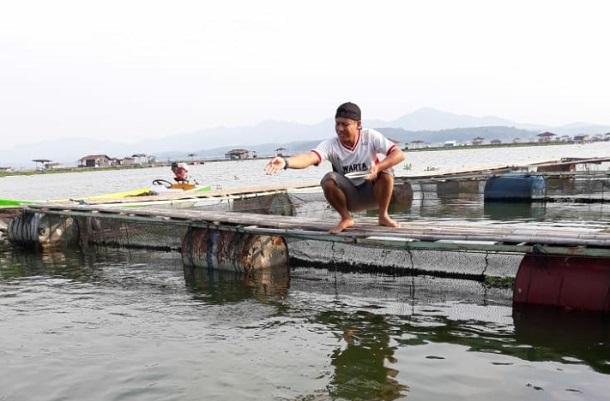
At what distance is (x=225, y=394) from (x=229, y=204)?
1363cm

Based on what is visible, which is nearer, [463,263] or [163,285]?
[463,263]

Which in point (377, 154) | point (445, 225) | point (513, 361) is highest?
point (377, 154)

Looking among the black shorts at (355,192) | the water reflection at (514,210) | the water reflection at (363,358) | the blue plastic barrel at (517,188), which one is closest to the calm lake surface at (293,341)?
the water reflection at (363,358)

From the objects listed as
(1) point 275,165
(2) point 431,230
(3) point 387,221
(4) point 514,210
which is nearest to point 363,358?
(1) point 275,165

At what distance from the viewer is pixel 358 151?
7.40m

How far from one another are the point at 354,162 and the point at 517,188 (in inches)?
589

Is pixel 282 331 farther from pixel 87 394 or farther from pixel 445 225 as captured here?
pixel 445 225

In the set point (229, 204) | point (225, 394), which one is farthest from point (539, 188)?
point (225, 394)

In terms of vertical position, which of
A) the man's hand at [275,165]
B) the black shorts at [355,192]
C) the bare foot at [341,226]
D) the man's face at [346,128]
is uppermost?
the man's face at [346,128]

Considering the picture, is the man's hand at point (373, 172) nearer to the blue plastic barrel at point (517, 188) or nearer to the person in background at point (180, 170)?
the blue plastic barrel at point (517, 188)

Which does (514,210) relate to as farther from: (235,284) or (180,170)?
(180,170)

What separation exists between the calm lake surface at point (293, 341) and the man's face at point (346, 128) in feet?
8.02

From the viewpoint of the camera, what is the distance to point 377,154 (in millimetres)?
7465

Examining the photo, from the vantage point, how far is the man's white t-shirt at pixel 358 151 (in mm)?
7270
